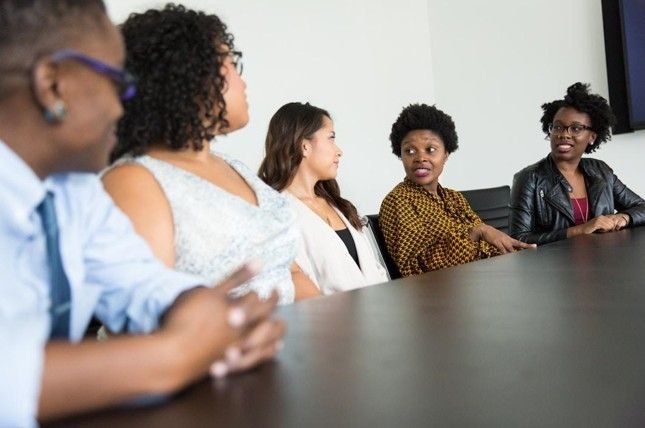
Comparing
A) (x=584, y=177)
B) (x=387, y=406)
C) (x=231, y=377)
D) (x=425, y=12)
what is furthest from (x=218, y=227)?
(x=425, y=12)

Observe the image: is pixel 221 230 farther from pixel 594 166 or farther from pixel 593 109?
pixel 593 109

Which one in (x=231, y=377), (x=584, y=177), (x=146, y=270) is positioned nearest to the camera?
(x=231, y=377)

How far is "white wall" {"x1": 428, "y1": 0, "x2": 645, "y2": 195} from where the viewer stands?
13.3ft

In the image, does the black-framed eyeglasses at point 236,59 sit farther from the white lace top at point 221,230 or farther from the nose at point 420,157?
the nose at point 420,157

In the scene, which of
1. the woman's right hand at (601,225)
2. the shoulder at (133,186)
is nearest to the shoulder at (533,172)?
the woman's right hand at (601,225)

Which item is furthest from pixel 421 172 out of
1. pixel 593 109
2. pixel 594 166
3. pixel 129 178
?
pixel 129 178

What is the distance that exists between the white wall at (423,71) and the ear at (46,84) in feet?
9.90

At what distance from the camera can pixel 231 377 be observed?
64 cm

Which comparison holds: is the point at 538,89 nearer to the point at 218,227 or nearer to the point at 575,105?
the point at 575,105

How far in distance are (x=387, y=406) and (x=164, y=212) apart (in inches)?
25.4

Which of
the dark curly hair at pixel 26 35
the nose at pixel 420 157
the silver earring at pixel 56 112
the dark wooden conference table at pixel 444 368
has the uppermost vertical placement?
the dark curly hair at pixel 26 35

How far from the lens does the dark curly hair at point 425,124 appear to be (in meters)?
2.88

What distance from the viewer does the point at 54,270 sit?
2.24 feet

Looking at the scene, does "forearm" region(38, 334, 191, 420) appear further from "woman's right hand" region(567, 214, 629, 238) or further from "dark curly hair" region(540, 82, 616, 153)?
"dark curly hair" region(540, 82, 616, 153)
